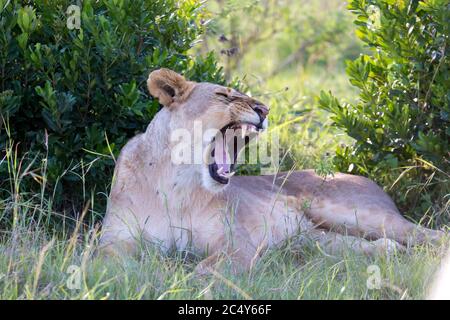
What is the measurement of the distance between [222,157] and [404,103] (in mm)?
1492

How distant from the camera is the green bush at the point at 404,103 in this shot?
5484 millimetres

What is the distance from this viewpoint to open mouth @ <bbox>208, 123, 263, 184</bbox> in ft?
15.4

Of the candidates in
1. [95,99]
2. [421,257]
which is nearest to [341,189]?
[421,257]

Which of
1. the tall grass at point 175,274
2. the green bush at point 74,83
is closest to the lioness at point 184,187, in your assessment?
the tall grass at point 175,274

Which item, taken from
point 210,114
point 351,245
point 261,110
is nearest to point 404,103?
point 351,245

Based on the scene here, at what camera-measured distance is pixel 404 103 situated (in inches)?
224

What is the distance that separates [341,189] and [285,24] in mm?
5406

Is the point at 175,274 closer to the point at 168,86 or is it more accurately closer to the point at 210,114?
the point at 210,114

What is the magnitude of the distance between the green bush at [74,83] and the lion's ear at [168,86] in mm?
448
